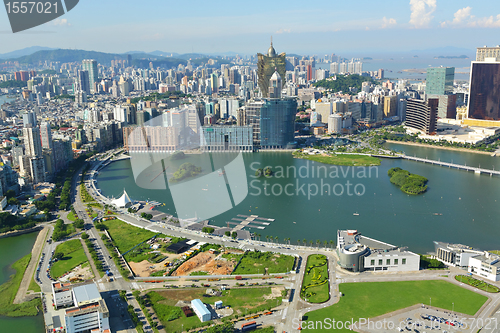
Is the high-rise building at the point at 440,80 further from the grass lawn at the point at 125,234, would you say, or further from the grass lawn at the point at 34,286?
the grass lawn at the point at 34,286

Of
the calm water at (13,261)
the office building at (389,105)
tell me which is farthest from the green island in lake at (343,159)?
the calm water at (13,261)

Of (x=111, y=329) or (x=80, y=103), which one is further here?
(x=80, y=103)

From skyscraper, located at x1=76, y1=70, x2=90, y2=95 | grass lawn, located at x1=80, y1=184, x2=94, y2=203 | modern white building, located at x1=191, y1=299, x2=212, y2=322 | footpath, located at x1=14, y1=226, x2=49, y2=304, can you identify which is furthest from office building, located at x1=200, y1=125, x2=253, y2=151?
skyscraper, located at x1=76, y1=70, x2=90, y2=95

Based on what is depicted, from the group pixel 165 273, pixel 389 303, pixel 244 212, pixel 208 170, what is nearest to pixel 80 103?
pixel 208 170

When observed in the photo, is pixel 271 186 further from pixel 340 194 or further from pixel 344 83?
pixel 344 83

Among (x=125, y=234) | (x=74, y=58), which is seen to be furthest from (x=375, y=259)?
(x=74, y=58)

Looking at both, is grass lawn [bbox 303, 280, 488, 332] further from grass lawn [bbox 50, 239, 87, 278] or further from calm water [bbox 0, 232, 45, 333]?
grass lawn [bbox 50, 239, 87, 278]
